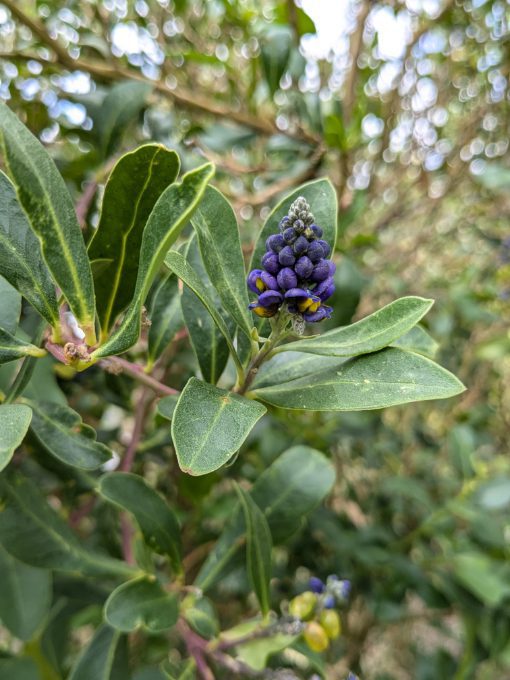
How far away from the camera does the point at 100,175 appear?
3.59 feet

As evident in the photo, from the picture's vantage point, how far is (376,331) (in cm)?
62

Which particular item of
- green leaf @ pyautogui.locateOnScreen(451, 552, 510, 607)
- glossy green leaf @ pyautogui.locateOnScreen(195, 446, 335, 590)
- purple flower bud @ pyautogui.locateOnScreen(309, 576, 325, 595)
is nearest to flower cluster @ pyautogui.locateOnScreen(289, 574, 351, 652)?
purple flower bud @ pyautogui.locateOnScreen(309, 576, 325, 595)

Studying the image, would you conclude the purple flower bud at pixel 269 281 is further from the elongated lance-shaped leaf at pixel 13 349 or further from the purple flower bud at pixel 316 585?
the purple flower bud at pixel 316 585

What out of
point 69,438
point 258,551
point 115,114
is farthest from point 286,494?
point 115,114

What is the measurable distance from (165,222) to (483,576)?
148cm

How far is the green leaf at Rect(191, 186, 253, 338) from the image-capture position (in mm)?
624

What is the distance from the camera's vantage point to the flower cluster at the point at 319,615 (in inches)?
34.4

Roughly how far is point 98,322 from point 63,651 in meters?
0.95

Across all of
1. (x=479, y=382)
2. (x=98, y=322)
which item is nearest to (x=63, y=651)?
(x=98, y=322)

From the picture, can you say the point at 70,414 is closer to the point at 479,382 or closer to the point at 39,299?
the point at 39,299

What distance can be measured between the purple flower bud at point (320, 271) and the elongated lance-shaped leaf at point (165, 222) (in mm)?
163

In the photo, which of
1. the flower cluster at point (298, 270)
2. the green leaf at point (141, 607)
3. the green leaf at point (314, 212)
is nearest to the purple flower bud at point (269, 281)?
the flower cluster at point (298, 270)

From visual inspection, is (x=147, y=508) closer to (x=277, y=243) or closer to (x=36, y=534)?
(x=36, y=534)

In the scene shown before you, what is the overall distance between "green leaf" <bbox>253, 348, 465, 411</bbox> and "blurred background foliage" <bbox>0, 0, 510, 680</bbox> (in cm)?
41
